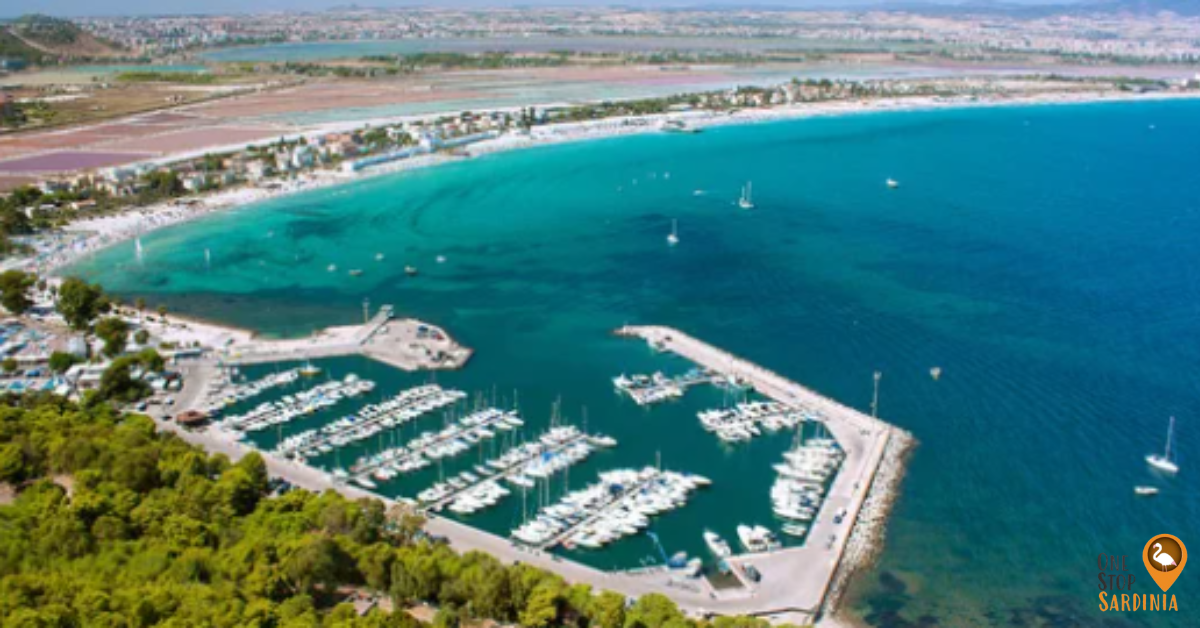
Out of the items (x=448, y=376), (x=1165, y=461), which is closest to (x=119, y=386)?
(x=448, y=376)

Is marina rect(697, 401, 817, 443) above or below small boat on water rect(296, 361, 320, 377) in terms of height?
below

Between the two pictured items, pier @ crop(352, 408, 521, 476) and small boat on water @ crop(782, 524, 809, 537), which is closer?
small boat on water @ crop(782, 524, 809, 537)

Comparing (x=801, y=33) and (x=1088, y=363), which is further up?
(x=801, y=33)

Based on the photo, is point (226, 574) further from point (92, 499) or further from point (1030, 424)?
point (1030, 424)

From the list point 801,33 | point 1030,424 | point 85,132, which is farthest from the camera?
point 801,33

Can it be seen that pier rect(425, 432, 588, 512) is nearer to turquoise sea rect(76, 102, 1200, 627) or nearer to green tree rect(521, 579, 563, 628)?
turquoise sea rect(76, 102, 1200, 627)

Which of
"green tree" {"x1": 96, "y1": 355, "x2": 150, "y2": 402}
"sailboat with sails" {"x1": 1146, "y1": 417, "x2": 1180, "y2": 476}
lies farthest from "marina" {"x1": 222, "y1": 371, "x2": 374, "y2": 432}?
"sailboat with sails" {"x1": 1146, "y1": 417, "x2": 1180, "y2": 476}

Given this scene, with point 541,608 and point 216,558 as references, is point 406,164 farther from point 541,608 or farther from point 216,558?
point 541,608

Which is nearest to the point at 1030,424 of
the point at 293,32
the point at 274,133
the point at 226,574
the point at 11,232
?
the point at 226,574
